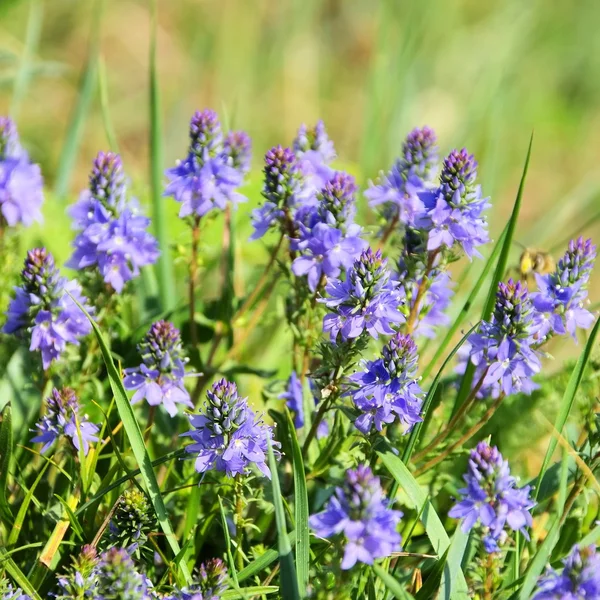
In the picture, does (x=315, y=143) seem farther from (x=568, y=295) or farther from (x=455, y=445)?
(x=455, y=445)

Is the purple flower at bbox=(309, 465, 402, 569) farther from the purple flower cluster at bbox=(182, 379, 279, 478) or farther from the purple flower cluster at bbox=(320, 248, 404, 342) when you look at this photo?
the purple flower cluster at bbox=(320, 248, 404, 342)

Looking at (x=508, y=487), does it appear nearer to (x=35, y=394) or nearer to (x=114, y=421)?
(x=114, y=421)

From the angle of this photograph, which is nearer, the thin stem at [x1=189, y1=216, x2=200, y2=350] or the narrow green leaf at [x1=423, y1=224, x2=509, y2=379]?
the narrow green leaf at [x1=423, y1=224, x2=509, y2=379]

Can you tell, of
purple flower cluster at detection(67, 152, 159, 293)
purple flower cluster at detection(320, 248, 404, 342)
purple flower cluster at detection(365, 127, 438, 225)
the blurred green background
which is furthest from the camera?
the blurred green background

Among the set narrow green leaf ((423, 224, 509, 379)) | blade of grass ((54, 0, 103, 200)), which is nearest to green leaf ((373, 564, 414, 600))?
narrow green leaf ((423, 224, 509, 379))

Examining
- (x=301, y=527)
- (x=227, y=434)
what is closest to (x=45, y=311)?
(x=227, y=434)

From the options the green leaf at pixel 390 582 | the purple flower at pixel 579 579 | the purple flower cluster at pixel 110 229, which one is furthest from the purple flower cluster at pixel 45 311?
the purple flower at pixel 579 579

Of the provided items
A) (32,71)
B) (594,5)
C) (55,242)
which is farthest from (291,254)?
(594,5)

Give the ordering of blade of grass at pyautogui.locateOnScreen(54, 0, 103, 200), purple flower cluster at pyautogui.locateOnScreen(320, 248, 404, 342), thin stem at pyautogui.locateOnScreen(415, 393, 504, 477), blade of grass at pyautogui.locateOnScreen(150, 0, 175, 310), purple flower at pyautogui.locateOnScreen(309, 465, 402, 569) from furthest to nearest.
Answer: blade of grass at pyautogui.locateOnScreen(54, 0, 103, 200) < blade of grass at pyautogui.locateOnScreen(150, 0, 175, 310) < thin stem at pyautogui.locateOnScreen(415, 393, 504, 477) < purple flower cluster at pyautogui.locateOnScreen(320, 248, 404, 342) < purple flower at pyautogui.locateOnScreen(309, 465, 402, 569)
